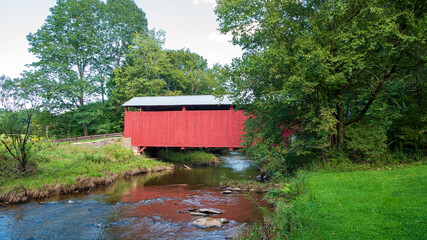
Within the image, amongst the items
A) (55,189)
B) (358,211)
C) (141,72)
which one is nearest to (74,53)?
(141,72)

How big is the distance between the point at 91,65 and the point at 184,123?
12947 mm

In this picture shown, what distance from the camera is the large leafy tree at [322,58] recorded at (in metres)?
7.49

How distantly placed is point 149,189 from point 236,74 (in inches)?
244

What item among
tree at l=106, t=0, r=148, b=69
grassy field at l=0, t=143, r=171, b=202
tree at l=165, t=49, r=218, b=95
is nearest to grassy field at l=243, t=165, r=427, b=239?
grassy field at l=0, t=143, r=171, b=202

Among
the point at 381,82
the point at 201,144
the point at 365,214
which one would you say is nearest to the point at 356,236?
the point at 365,214

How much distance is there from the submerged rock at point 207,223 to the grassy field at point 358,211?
1.61 m

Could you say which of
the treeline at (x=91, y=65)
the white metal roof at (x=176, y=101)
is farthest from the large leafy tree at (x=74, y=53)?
the white metal roof at (x=176, y=101)

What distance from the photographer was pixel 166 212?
761 centimetres

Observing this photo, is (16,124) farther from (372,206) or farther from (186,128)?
(372,206)

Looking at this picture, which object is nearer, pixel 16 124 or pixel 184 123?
pixel 16 124

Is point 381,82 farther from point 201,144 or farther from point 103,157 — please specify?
point 103,157

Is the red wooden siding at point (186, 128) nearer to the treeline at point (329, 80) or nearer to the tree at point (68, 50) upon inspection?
the treeline at point (329, 80)

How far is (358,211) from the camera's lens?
13.9 feet

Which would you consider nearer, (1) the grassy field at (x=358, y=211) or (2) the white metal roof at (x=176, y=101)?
(1) the grassy field at (x=358, y=211)
